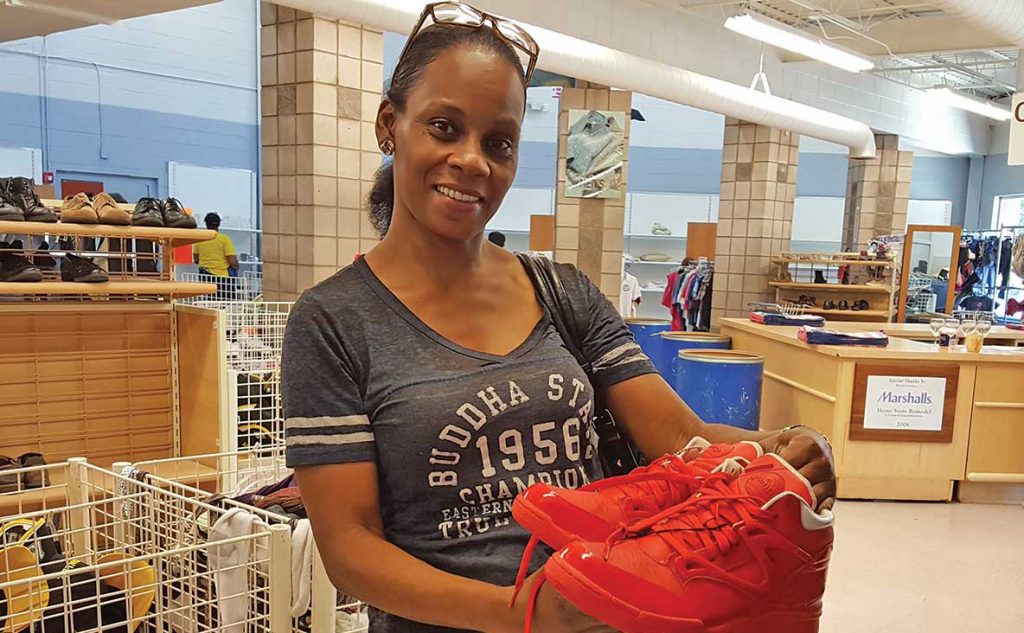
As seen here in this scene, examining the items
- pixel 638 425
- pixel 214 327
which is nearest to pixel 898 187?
pixel 214 327

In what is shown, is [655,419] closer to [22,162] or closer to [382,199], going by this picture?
[382,199]

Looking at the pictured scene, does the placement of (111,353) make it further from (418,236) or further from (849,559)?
(849,559)

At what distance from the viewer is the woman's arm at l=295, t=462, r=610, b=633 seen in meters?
0.90

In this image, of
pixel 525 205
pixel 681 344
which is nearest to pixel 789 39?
pixel 681 344

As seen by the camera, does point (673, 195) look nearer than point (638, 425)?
No

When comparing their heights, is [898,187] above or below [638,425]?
above

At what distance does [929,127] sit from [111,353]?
13.8m

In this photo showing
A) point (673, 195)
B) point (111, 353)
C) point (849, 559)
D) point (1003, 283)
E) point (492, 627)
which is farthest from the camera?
point (673, 195)

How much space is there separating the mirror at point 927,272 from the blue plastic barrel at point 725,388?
669cm

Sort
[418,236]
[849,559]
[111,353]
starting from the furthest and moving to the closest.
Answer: [849,559], [111,353], [418,236]

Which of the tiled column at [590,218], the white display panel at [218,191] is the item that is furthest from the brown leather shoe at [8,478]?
the white display panel at [218,191]

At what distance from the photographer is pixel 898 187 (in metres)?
12.2

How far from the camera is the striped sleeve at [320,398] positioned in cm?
98

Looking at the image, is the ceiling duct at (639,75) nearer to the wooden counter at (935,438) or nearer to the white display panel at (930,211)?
the wooden counter at (935,438)
